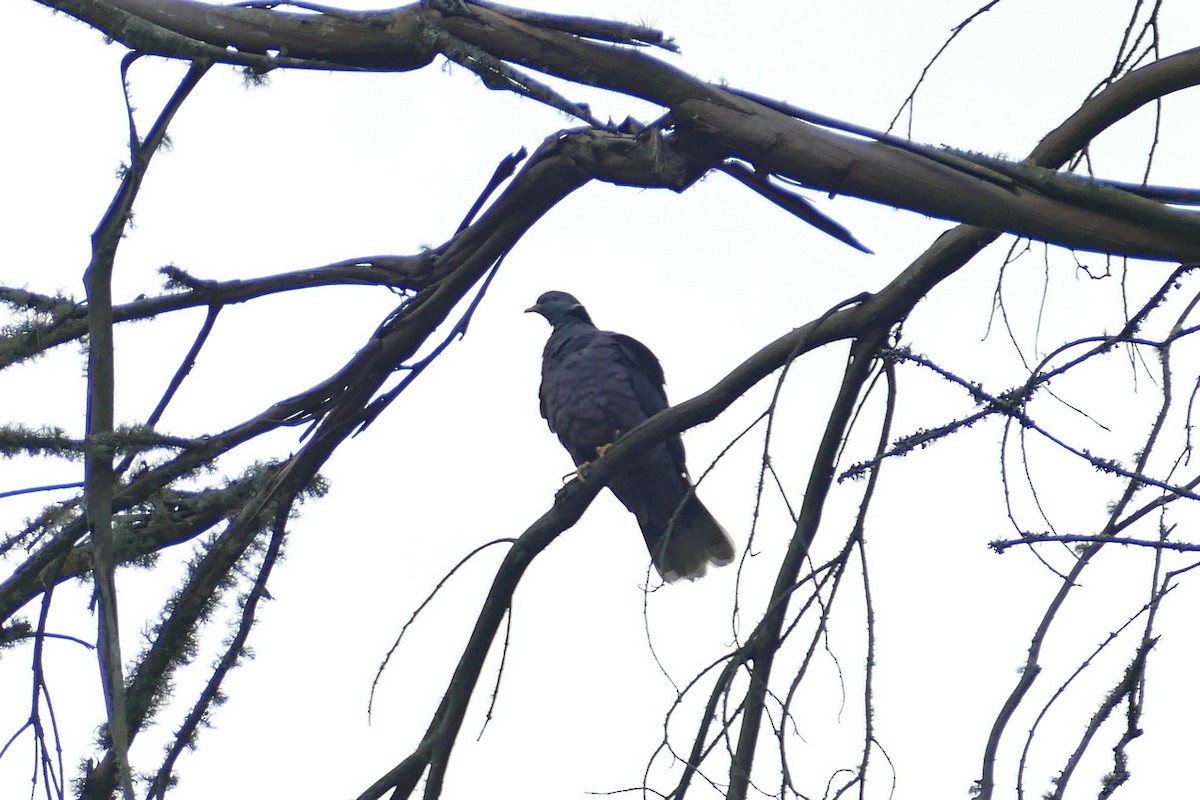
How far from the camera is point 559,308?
502 centimetres

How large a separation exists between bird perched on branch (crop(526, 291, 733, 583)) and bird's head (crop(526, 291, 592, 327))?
0.38 m

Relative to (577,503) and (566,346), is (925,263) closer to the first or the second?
(577,503)

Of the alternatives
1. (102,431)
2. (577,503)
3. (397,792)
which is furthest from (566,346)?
(102,431)

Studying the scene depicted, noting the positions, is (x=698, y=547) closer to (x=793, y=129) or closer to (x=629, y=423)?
(x=629, y=423)

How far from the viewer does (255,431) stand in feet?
7.57

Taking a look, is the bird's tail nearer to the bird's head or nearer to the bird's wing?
the bird's wing

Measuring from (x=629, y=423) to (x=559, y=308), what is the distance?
98cm

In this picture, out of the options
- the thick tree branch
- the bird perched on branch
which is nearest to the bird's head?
the bird perched on branch

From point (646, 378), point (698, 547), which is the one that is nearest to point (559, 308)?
point (646, 378)

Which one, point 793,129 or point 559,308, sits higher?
point 559,308

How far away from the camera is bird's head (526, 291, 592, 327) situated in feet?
16.1

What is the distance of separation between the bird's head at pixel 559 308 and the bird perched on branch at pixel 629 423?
1.24 feet

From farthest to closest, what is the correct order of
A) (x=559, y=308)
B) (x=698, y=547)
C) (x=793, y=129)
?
(x=559, y=308) → (x=698, y=547) → (x=793, y=129)

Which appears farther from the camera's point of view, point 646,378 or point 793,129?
point 646,378
